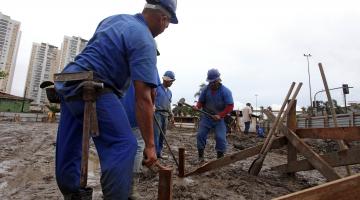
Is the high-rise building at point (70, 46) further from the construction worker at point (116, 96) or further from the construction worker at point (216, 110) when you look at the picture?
the construction worker at point (116, 96)

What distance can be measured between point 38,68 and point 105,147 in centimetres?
9245

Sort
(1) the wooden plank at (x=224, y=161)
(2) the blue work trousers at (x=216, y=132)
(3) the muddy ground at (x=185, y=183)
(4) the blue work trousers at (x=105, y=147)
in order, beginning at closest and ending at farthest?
(4) the blue work trousers at (x=105, y=147) < (3) the muddy ground at (x=185, y=183) < (1) the wooden plank at (x=224, y=161) < (2) the blue work trousers at (x=216, y=132)

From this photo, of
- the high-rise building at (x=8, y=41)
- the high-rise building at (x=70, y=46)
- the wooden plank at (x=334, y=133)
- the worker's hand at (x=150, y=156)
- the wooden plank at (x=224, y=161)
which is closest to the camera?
the worker's hand at (x=150, y=156)

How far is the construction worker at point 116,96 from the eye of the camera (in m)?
2.09

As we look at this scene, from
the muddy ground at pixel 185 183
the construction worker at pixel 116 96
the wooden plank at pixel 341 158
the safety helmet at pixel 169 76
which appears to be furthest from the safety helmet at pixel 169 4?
the safety helmet at pixel 169 76

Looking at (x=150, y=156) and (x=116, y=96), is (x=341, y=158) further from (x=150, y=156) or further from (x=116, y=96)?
(x=116, y=96)

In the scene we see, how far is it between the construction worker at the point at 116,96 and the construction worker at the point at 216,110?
4.02 metres

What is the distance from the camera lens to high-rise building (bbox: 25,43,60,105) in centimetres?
8656

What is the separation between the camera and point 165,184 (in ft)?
7.58

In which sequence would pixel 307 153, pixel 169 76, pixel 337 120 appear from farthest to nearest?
pixel 337 120 → pixel 169 76 → pixel 307 153

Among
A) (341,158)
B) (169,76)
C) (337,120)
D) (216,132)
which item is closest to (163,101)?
(169,76)

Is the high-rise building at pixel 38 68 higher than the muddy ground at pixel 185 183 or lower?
higher

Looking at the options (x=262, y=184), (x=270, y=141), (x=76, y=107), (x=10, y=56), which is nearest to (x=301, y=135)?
(x=270, y=141)

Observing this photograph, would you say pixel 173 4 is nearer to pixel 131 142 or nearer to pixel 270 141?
pixel 131 142
